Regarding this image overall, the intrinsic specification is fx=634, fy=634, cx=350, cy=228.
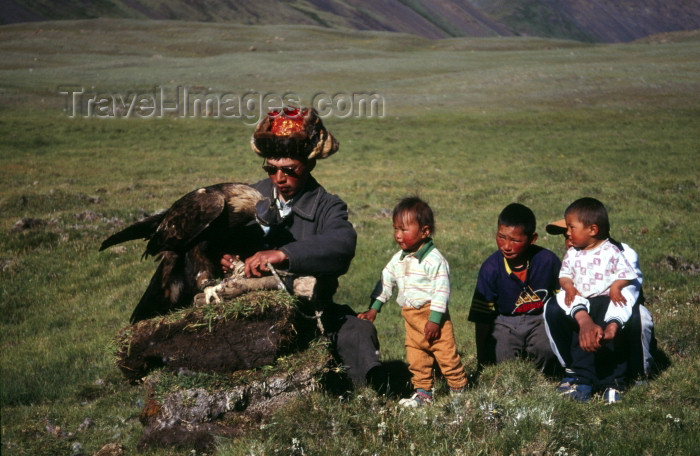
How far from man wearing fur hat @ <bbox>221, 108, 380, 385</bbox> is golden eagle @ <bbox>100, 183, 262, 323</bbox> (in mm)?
168

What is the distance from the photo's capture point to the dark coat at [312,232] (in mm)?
5516

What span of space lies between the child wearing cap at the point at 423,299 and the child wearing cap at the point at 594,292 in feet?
3.85

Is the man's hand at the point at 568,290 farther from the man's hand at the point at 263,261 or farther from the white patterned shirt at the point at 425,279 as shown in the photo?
the man's hand at the point at 263,261

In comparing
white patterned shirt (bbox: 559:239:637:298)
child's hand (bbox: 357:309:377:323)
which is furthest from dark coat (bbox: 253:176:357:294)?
white patterned shirt (bbox: 559:239:637:298)

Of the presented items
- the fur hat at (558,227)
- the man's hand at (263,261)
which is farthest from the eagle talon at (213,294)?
the fur hat at (558,227)

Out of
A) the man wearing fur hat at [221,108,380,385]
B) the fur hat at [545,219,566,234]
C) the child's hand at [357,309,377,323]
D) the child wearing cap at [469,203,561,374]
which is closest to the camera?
the man wearing fur hat at [221,108,380,385]

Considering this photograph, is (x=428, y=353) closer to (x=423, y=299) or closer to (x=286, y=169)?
(x=423, y=299)

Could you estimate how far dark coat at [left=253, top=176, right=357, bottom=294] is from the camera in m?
5.52

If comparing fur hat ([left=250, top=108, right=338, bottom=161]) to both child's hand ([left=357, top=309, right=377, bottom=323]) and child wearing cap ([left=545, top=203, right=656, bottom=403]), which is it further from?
child wearing cap ([left=545, top=203, right=656, bottom=403])

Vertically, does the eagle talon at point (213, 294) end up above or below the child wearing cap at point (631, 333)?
above

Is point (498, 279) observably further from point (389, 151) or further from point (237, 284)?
point (389, 151)

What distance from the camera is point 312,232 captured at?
6.16 metres

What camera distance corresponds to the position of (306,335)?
234 inches

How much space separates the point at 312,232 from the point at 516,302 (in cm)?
246
